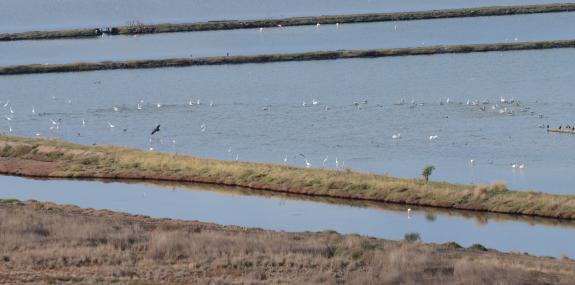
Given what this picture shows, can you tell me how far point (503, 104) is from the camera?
55312mm

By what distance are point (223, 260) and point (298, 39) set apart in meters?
64.1

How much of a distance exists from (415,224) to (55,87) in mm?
35735

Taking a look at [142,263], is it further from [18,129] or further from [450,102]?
[450,102]

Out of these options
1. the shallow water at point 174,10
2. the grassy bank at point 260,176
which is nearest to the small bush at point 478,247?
the grassy bank at point 260,176

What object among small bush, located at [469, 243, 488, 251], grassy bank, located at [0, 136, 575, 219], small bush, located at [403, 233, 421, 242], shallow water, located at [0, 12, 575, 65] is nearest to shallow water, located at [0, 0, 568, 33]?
shallow water, located at [0, 12, 575, 65]

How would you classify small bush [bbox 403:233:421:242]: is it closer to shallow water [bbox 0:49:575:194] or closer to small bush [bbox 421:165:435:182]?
small bush [bbox 421:165:435:182]

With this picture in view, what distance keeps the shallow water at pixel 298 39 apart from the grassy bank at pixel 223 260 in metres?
51.8

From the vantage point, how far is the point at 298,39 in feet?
282

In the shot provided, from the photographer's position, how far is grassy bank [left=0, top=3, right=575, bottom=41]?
93812 mm

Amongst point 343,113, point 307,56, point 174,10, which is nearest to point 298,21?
point 307,56

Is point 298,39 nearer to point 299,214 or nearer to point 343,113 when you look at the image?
point 343,113

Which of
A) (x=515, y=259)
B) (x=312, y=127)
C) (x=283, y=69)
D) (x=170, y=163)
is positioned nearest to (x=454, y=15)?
(x=283, y=69)

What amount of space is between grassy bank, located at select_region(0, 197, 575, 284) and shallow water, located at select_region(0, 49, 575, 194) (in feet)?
46.4

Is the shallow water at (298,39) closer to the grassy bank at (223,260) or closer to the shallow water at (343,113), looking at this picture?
the shallow water at (343,113)
